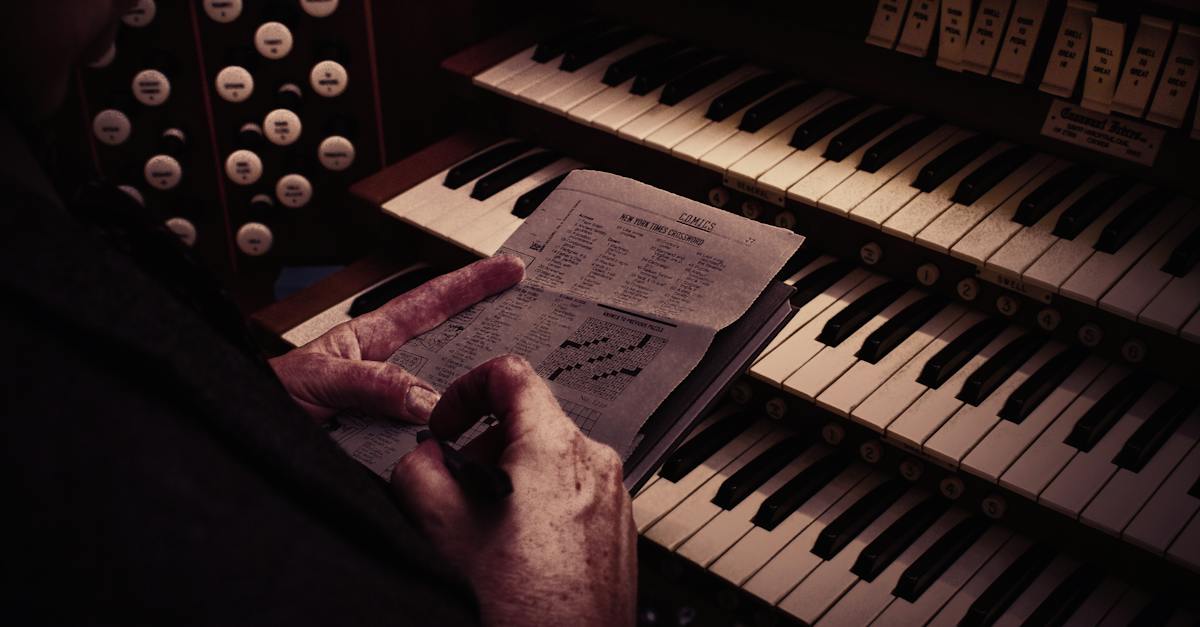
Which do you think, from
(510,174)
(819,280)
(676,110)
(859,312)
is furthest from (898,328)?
(510,174)

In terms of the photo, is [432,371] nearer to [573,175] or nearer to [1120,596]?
[573,175]

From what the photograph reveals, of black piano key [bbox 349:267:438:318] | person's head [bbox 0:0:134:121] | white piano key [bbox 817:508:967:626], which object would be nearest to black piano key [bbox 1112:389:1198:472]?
white piano key [bbox 817:508:967:626]

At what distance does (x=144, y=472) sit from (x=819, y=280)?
1.75 meters

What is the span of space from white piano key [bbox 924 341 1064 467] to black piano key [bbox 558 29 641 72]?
115 centimetres

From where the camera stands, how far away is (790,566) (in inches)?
78.2

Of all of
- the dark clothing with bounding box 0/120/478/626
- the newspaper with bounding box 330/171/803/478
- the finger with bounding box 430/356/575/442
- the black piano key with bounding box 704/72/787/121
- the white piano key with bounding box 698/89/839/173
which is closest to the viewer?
the dark clothing with bounding box 0/120/478/626

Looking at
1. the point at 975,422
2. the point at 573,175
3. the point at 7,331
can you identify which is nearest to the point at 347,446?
the point at 573,175

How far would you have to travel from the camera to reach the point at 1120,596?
1.91 meters

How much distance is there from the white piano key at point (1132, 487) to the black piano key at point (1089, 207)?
380mm

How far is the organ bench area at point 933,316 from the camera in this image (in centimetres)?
190

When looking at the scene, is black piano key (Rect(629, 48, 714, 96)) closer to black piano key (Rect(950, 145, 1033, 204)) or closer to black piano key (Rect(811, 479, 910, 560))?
black piano key (Rect(950, 145, 1033, 204))

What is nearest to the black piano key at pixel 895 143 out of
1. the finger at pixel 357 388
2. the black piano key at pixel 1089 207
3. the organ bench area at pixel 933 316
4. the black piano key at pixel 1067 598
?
the organ bench area at pixel 933 316

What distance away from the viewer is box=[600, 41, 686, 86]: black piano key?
2531 mm

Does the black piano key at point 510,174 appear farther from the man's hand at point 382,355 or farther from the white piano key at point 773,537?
the man's hand at point 382,355
